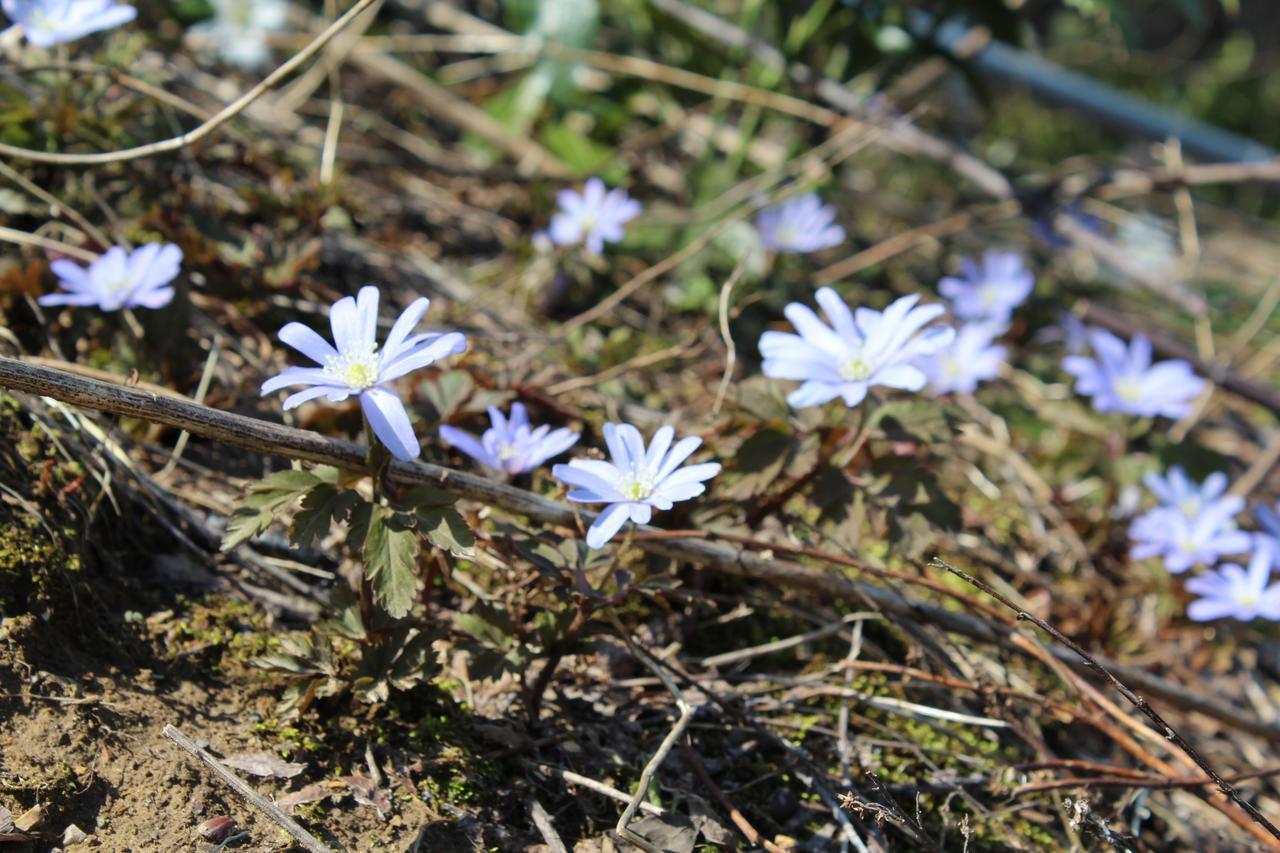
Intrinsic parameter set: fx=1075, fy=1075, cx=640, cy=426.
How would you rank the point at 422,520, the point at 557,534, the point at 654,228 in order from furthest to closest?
1. the point at 654,228
2. the point at 557,534
3. the point at 422,520

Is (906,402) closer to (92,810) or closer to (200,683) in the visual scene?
(200,683)

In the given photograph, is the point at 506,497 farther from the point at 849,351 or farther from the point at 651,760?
the point at 849,351

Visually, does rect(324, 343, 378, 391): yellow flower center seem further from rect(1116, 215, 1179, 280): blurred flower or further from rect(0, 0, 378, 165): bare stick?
rect(1116, 215, 1179, 280): blurred flower

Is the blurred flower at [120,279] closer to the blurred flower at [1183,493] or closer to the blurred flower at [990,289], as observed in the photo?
the blurred flower at [990,289]

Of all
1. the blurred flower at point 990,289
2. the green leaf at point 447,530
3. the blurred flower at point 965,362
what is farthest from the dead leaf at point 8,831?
the blurred flower at point 990,289

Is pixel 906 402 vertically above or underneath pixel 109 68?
underneath

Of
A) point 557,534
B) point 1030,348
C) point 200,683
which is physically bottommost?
point 1030,348

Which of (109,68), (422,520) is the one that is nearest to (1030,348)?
(422,520)
